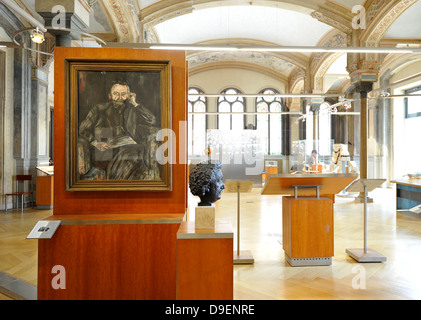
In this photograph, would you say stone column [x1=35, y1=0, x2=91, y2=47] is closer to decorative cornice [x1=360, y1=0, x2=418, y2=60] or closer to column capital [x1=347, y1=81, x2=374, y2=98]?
decorative cornice [x1=360, y1=0, x2=418, y2=60]

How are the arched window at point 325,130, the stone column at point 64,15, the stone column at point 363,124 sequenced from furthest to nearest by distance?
the arched window at point 325,130, the stone column at point 363,124, the stone column at point 64,15

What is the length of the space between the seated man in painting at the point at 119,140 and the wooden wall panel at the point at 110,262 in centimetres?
61

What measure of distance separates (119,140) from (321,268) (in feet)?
10.4

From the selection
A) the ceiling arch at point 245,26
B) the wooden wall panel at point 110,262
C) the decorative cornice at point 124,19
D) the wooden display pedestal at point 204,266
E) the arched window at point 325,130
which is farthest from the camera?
the arched window at point 325,130

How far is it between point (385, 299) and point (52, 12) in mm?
5353

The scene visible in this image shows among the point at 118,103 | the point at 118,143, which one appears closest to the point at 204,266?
the point at 118,143

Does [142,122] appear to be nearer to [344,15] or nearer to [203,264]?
[203,264]

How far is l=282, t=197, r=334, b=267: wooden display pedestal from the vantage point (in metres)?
4.16

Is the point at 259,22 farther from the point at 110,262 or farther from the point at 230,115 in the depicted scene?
the point at 110,262

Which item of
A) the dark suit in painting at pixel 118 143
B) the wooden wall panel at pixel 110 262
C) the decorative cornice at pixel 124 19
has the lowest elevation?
the wooden wall panel at pixel 110 262

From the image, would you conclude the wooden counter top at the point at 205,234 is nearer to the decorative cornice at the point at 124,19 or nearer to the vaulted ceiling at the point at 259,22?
the vaulted ceiling at the point at 259,22

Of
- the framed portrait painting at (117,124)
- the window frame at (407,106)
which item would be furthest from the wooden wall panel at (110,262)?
the window frame at (407,106)

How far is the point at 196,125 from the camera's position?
19266mm

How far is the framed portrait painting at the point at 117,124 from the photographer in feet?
10.6
